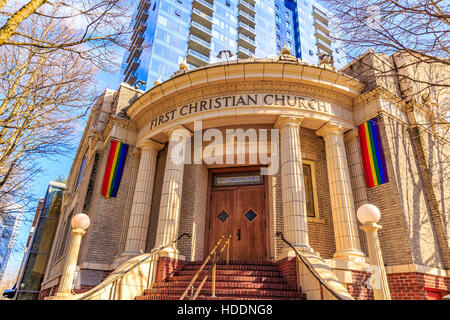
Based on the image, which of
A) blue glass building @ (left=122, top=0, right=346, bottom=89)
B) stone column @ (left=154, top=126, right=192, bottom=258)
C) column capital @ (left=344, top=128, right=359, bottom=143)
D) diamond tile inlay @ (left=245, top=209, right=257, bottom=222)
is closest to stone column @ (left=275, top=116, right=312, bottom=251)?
diamond tile inlay @ (left=245, top=209, right=257, bottom=222)

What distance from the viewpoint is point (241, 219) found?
10867mm

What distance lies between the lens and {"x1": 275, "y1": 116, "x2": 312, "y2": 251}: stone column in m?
8.67

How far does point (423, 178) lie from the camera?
34.7 feet

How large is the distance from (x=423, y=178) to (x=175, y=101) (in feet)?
30.1

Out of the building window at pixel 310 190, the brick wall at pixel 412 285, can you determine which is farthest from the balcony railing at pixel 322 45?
the brick wall at pixel 412 285

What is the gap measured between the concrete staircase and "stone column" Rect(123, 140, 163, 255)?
7.36 feet

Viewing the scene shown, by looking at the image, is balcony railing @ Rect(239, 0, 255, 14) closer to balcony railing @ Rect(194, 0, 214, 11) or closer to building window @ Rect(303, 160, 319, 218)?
balcony railing @ Rect(194, 0, 214, 11)

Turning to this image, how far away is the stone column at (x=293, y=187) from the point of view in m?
Result: 8.67

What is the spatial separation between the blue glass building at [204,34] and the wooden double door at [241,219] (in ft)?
68.9

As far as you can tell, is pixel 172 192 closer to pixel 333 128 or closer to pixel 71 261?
pixel 71 261

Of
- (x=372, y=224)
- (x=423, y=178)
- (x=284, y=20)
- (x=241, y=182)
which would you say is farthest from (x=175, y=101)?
(x=284, y=20)

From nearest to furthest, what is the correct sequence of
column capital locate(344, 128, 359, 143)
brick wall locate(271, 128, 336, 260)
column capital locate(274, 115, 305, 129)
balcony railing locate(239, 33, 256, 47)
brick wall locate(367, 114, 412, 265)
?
1. brick wall locate(367, 114, 412, 265)
2. brick wall locate(271, 128, 336, 260)
3. column capital locate(274, 115, 305, 129)
4. column capital locate(344, 128, 359, 143)
5. balcony railing locate(239, 33, 256, 47)

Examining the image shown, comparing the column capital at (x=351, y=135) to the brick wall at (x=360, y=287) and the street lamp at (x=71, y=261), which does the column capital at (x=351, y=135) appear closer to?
the brick wall at (x=360, y=287)

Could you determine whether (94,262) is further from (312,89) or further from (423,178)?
(423,178)
